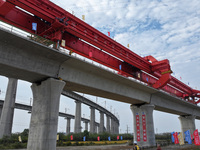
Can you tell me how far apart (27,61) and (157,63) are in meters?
19.2

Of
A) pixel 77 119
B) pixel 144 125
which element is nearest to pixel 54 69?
pixel 144 125

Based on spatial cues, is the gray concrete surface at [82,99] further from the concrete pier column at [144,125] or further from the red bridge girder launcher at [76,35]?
the red bridge girder launcher at [76,35]

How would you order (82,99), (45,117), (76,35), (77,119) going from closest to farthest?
(45,117) < (76,35) < (77,119) < (82,99)

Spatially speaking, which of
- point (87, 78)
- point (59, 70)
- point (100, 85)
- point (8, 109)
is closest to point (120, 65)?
point (100, 85)

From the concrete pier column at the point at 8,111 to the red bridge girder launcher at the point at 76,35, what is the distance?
2412 centimetres

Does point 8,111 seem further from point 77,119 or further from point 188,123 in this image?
point 188,123

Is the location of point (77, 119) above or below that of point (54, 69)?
below

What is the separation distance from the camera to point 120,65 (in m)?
23.7

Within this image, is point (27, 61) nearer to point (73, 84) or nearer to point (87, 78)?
point (73, 84)

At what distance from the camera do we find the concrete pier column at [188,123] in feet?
148

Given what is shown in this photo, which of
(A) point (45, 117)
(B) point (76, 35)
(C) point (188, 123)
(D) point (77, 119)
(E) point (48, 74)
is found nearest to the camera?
(A) point (45, 117)

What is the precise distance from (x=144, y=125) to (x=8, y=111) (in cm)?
2697

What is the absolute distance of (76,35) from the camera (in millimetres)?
17719

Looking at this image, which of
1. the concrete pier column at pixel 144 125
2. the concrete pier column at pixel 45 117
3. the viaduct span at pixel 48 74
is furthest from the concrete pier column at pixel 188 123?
the concrete pier column at pixel 45 117
